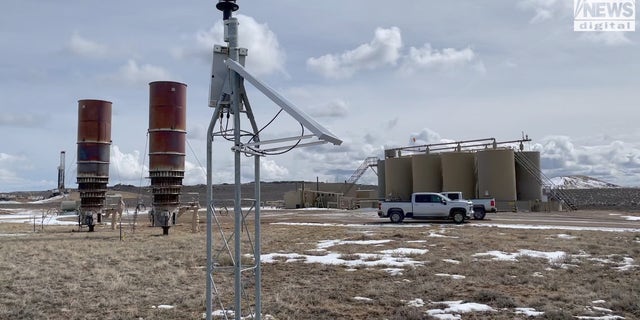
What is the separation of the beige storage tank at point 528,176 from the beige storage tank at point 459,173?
14.0 ft

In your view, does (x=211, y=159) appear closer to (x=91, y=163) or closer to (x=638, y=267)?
(x=638, y=267)

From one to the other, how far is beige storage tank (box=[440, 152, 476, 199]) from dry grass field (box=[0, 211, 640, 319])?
1069 inches

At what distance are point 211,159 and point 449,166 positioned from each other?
43.9 metres

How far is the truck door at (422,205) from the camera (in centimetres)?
3225

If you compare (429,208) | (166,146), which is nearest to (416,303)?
(166,146)

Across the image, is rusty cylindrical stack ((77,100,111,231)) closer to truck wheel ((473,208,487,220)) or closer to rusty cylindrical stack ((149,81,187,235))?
rusty cylindrical stack ((149,81,187,235))

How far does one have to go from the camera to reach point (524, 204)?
152ft

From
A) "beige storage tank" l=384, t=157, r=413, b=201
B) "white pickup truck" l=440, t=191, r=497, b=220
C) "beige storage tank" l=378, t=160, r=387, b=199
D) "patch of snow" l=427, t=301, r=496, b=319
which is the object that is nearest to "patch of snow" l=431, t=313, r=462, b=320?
"patch of snow" l=427, t=301, r=496, b=319

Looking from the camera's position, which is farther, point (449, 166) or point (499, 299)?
point (449, 166)

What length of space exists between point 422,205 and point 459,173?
17691 mm

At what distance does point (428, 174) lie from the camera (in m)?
50.7

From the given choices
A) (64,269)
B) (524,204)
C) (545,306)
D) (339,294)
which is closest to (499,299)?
(545,306)

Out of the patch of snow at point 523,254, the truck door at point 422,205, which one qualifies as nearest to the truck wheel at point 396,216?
the truck door at point 422,205

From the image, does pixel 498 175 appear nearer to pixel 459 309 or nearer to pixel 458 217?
pixel 458 217
